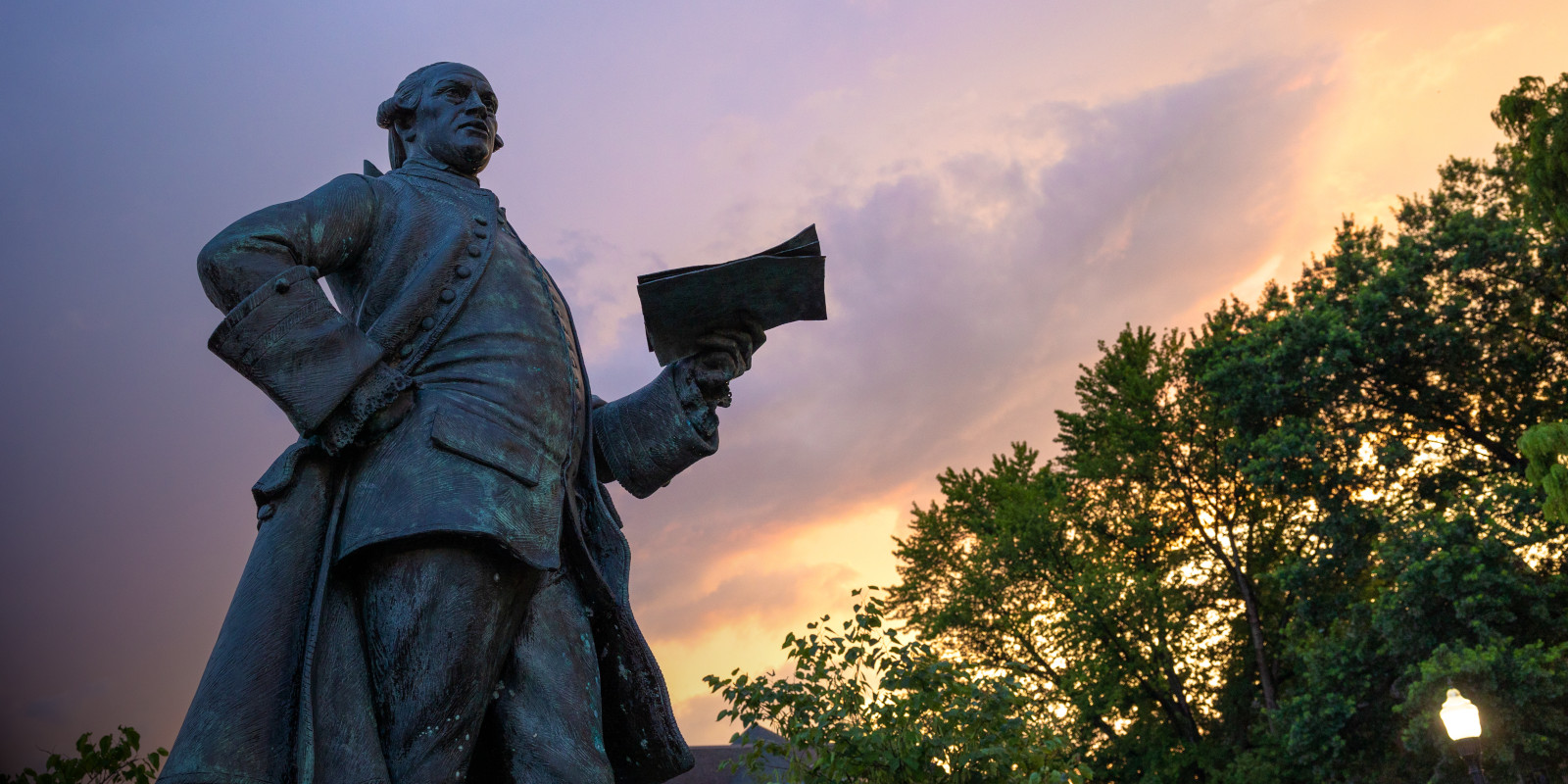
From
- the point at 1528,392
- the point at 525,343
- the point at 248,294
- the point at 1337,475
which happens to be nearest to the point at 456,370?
the point at 525,343

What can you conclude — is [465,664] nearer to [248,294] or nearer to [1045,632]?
[248,294]

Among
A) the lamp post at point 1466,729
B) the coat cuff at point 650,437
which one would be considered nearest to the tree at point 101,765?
the coat cuff at point 650,437

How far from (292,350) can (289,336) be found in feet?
0.10

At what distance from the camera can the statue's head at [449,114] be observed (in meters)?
3.38

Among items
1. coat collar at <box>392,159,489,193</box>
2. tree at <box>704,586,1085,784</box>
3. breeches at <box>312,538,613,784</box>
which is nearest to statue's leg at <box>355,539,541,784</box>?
breeches at <box>312,538,613,784</box>

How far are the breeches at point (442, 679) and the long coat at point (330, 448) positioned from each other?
44mm

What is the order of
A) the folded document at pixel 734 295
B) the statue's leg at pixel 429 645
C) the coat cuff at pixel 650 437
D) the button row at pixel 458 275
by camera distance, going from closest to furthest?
the statue's leg at pixel 429 645 < the button row at pixel 458 275 < the folded document at pixel 734 295 < the coat cuff at pixel 650 437

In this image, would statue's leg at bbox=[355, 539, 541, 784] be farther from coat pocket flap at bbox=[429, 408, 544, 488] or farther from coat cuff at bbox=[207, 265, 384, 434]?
coat cuff at bbox=[207, 265, 384, 434]

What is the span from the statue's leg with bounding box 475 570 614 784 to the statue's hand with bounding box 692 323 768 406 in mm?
791

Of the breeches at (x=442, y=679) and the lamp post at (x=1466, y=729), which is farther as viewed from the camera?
the lamp post at (x=1466, y=729)

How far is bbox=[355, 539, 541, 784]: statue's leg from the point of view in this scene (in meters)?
2.56

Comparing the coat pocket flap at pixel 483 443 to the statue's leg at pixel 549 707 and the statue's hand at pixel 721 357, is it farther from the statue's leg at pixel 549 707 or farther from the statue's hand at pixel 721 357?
the statue's hand at pixel 721 357

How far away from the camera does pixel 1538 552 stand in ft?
60.6

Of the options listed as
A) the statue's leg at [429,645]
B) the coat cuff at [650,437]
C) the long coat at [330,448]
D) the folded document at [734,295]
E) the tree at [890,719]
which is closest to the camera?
the long coat at [330,448]
